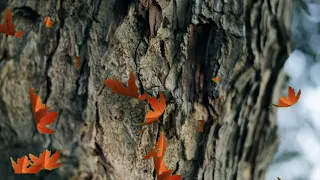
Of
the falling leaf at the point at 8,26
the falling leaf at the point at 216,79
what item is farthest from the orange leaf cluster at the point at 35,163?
the falling leaf at the point at 216,79

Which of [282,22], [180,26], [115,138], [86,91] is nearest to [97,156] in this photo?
[115,138]

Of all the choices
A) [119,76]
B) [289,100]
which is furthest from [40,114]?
[289,100]

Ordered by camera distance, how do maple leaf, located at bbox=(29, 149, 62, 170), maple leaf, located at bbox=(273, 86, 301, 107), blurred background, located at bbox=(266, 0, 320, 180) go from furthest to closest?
blurred background, located at bbox=(266, 0, 320, 180) < maple leaf, located at bbox=(273, 86, 301, 107) < maple leaf, located at bbox=(29, 149, 62, 170)

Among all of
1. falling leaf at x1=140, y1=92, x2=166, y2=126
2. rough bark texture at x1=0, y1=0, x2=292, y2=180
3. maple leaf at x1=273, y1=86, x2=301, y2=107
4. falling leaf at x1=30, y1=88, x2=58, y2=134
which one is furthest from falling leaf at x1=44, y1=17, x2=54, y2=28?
maple leaf at x1=273, y1=86, x2=301, y2=107

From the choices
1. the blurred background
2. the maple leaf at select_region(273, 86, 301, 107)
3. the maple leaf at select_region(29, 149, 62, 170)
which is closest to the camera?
the maple leaf at select_region(29, 149, 62, 170)

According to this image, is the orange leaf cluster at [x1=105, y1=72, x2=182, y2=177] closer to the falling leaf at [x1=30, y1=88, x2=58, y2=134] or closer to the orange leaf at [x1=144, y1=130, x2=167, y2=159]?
the orange leaf at [x1=144, y1=130, x2=167, y2=159]

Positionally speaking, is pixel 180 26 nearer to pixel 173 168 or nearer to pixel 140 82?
pixel 140 82
